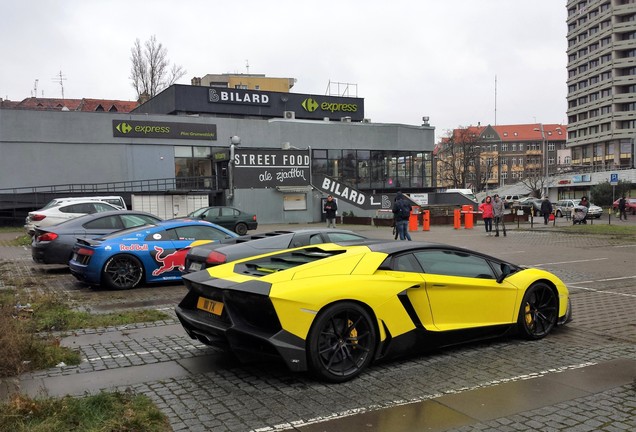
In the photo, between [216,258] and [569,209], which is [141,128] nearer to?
[216,258]

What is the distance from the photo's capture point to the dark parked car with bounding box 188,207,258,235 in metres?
25.4

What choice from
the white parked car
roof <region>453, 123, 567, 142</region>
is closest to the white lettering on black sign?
the white parked car

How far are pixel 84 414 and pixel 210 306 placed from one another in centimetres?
155

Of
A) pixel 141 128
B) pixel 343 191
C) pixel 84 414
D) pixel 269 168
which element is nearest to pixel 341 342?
pixel 84 414

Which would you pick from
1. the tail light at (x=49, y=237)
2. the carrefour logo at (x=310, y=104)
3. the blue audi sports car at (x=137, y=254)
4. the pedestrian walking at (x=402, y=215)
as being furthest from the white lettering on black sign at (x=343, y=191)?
the blue audi sports car at (x=137, y=254)

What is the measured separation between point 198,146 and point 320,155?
30.9 ft

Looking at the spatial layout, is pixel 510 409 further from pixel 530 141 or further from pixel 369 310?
pixel 530 141

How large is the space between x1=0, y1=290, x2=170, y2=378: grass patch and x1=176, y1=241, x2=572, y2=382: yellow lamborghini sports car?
1.48 meters

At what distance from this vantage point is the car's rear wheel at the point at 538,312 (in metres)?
6.26

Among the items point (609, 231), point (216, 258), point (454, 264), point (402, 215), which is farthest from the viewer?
point (609, 231)

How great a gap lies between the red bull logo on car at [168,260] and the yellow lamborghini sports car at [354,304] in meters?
4.98

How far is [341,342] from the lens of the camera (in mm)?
4945

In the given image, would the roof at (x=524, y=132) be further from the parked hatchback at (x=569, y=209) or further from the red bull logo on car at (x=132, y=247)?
the red bull logo on car at (x=132, y=247)

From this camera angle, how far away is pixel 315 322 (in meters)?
4.77
